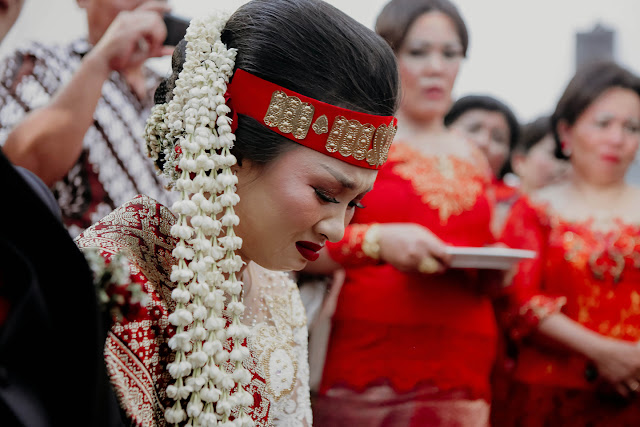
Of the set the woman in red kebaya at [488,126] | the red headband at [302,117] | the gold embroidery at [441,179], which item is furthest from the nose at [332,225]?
the woman in red kebaya at [488,126]

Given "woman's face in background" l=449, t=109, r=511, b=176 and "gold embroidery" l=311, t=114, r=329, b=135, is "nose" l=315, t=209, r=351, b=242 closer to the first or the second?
"gold embroidery" l=311, t=114, r=329, b=135

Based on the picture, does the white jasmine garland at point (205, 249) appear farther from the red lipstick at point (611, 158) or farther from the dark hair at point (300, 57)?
the red lipstick at point (611, 158)

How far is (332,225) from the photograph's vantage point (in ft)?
4.42

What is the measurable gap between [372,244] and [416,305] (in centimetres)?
27

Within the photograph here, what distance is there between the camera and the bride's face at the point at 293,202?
1301 millimetres

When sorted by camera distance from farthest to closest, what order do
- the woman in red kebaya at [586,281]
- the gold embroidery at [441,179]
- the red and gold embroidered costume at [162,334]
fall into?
1. the woman in red kebaya at [586,281]
2. the gold embroidery at [441,179]
3. the red and gold embroidered costume at [162,334]

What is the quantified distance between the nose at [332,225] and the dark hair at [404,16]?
119 centimetres

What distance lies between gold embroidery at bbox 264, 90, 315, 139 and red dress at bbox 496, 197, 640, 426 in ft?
5.42

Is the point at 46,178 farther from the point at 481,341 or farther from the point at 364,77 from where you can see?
the point at 481,341

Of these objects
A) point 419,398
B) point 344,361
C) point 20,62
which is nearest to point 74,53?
point 20,62

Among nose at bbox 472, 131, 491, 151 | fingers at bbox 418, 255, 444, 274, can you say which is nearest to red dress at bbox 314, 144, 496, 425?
fingers at bbox 418, 255, 444, 274

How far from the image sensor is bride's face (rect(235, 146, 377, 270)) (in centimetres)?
130

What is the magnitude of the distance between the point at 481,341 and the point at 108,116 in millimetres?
1406

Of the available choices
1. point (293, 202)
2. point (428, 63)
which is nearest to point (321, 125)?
point (293, 202)
